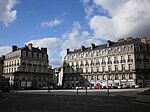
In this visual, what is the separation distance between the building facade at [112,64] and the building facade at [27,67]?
12.4 metres

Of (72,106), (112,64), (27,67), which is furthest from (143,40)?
(72,106)

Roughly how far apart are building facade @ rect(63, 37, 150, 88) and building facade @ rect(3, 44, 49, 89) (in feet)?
40.8

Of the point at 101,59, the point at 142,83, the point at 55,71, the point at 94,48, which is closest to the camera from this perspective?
Result: the point at 142,83

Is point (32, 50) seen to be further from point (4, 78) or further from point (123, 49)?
point (123, 49)

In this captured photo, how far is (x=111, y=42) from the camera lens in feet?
299

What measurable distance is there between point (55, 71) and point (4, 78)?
38899 mm

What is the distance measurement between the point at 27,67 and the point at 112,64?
31.9 m

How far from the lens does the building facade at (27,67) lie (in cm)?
8625

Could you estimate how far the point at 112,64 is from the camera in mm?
86688

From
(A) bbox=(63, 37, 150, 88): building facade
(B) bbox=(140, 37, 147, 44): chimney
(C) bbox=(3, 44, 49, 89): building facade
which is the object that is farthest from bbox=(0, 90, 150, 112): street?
(B) bbox=(140, 37, 147, 44): chimney

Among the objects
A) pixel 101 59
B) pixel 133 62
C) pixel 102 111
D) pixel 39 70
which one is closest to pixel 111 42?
pixel 101 59

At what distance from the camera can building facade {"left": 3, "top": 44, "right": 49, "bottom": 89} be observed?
86.2 metres

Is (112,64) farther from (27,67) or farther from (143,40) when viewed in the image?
(27,67)

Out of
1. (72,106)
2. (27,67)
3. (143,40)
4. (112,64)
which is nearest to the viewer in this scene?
(72,106)
